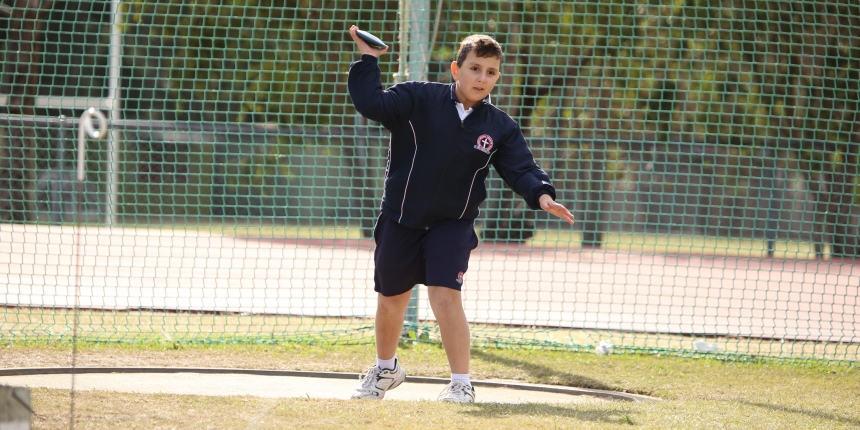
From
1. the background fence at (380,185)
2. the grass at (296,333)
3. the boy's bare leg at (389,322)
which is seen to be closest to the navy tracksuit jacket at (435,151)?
the boy's bare leg at (389,322)

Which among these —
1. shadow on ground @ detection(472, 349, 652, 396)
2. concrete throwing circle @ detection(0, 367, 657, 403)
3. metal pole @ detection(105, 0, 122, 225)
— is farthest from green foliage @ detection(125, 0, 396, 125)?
concrete throwing circle @ detection(0, 367, 657, 403)

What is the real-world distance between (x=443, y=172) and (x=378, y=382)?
42.6 inches

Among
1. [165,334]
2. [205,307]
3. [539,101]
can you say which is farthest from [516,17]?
[165,334]

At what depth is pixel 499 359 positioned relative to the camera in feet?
18.8

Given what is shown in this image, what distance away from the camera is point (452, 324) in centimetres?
421

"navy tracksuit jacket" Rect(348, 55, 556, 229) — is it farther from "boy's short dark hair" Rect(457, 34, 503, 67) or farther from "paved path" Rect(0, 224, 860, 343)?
"paved path" Rect(0, 224, 860, 343)

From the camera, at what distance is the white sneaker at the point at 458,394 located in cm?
414

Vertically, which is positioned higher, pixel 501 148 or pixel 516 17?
pixel 516 17

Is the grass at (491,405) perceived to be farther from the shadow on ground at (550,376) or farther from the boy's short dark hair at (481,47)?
the boy's short dark hair at (481,47)

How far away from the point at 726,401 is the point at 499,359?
5.20 feet

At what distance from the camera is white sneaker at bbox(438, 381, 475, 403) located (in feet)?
13.6

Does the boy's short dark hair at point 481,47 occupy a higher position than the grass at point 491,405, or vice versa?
the boy's short dark hair at point 481,47

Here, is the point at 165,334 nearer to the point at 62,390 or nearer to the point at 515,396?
the point at 62,390

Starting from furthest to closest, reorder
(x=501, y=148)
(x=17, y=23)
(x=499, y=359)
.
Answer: (x=17, y=23)
(x=499, y=359)
(x=501, y=148)
